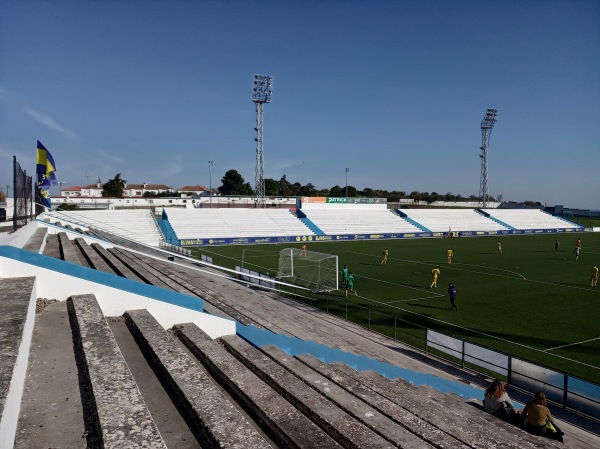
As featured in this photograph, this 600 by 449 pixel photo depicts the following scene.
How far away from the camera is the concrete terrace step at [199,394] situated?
230cm

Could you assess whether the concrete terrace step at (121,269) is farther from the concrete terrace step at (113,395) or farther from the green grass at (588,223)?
the green grass at (588,223)

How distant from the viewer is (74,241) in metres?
10.8

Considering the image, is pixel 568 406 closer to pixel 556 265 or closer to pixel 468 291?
pixel 468 291

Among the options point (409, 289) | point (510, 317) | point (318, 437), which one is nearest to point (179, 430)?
point (318, 437)

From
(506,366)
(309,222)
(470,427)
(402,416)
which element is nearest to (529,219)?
(309,222)

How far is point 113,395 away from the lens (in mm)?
2510

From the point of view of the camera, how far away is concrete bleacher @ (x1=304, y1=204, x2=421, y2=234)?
179 ft

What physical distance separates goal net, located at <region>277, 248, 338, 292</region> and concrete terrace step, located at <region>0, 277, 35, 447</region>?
1775 cm

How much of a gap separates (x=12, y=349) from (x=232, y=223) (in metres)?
47.9

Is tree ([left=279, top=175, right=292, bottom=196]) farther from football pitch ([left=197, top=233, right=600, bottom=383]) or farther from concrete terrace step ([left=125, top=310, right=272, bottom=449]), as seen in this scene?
concrete terrace step ([left=125, top=310, right=272, bottom=449])

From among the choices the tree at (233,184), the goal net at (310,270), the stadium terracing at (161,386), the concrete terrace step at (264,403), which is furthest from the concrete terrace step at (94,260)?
the tree at (233,184)

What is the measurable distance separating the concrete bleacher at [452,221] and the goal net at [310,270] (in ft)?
125

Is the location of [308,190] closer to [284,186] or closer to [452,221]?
[284,186]

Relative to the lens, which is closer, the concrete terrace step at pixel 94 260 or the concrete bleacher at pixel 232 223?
the concrete terrace step at pixel 94 260
